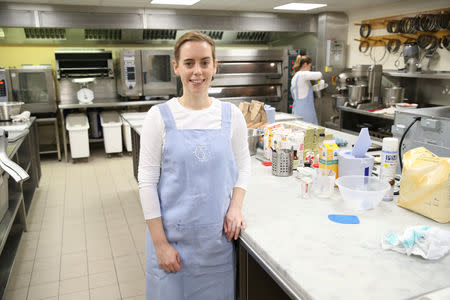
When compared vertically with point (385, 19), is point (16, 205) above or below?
below

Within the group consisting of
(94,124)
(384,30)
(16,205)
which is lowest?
(16,205)

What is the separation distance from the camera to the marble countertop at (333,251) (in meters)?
1.06

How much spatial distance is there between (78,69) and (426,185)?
18.6 feet

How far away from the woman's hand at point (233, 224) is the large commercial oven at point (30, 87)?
531 cm

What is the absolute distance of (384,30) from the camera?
5.65 m

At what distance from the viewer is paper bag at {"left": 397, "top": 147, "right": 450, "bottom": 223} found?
143 cm

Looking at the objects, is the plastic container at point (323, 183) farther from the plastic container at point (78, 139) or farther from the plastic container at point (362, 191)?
the plastic container at point (78, 139)

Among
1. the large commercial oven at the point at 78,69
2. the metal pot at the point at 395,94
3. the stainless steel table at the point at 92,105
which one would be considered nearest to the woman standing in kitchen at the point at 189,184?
the metal pot at the point at 395,94

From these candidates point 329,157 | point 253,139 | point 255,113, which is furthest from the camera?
point 255,113

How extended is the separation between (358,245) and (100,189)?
389 centimetres

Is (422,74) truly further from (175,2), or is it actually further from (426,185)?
(426,185)

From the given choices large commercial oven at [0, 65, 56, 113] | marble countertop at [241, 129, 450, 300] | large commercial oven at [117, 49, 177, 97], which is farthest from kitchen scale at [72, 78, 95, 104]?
marble countertop at [241, 129, 450, 300]

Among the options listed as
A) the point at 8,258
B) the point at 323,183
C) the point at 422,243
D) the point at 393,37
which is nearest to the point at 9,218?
the point at 8,258

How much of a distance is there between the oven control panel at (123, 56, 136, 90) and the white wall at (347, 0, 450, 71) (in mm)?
3732
